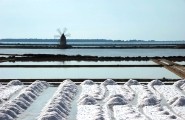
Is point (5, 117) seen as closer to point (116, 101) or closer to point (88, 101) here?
point (88, 101)

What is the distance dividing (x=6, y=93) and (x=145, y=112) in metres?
2.14

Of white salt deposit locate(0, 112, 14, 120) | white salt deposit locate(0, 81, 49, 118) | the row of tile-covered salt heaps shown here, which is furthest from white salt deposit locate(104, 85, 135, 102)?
white salt deposit locate(0, 112, 14, 120)

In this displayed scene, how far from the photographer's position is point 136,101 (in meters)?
4.67

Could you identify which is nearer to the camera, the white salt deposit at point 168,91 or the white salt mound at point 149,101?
the white salt mound at point 149,101

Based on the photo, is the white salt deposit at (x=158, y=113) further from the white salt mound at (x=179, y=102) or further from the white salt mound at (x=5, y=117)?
the white salt mound at (x=5, y=117)

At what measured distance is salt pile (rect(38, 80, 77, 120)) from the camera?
3627 millimetres

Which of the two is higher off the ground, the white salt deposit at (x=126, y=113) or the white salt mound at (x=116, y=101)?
the white salt mound at (x=116, y=101)

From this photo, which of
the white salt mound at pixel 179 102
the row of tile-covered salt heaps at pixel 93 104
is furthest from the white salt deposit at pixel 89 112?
the white salt mound at pixel 179 102

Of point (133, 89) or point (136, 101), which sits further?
point (133, 89)

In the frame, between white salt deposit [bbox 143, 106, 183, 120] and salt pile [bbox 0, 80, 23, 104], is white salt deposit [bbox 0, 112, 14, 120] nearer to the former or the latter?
salt pile [bbox 0, 80, 23, 104]

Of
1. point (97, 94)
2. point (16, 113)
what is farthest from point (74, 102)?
point (16, 113)

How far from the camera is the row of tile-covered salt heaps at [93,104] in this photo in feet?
12.4

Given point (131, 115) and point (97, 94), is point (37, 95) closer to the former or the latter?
point (97, 94)

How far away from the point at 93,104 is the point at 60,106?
0.43 m
